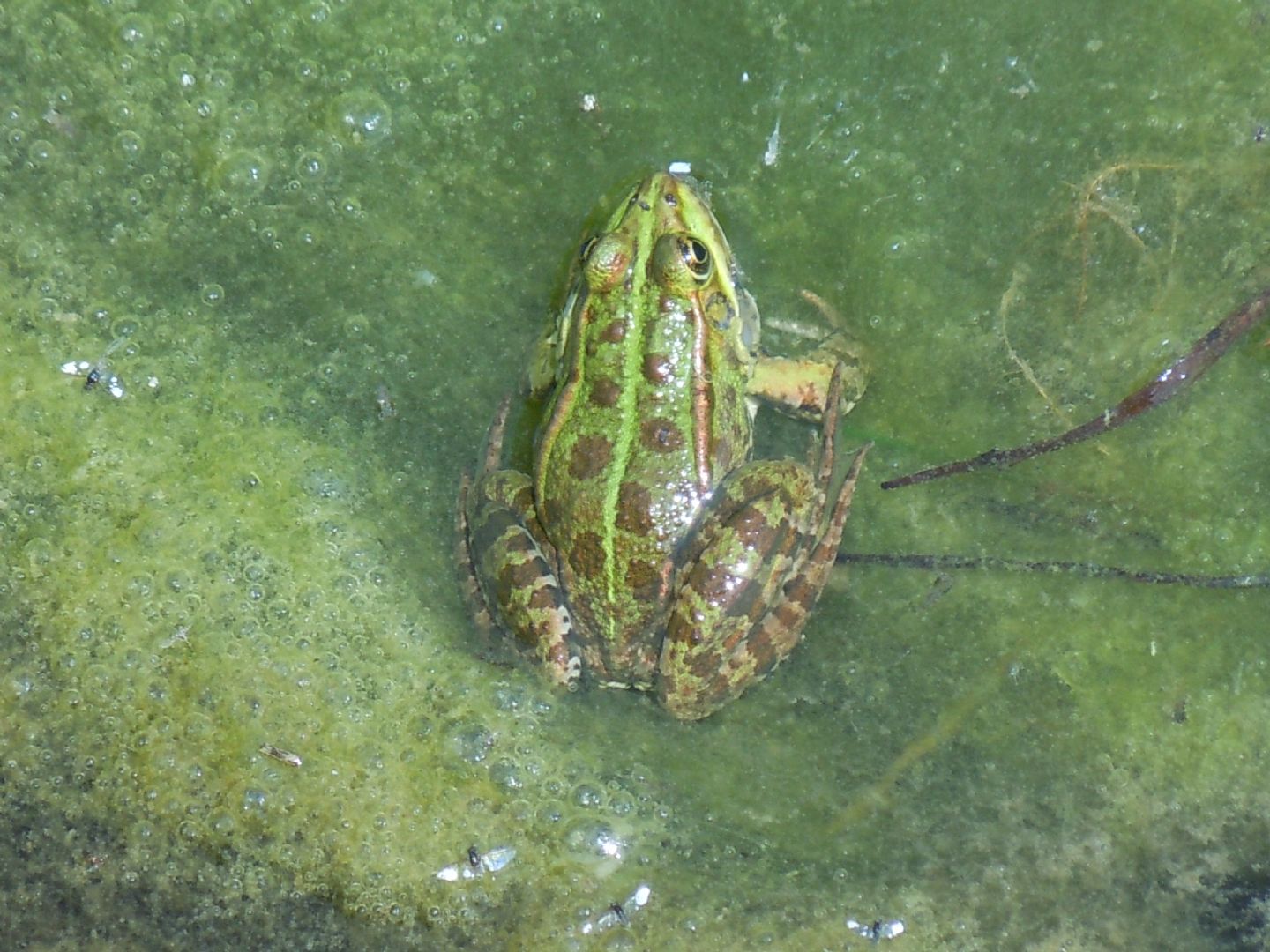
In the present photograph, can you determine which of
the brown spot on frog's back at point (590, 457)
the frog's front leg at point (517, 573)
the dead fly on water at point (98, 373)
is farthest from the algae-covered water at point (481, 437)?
the brown spot on frog's back at point (590, 457)

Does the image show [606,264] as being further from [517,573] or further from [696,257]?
[517,573]

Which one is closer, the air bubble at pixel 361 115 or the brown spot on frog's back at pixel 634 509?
the brown spot on frog's back at pixel 634 509

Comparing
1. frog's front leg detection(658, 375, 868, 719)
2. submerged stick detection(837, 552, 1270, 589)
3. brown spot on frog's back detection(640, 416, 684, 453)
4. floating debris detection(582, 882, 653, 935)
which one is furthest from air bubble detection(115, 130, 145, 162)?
floating debris detection(582, 882, 653, 935)

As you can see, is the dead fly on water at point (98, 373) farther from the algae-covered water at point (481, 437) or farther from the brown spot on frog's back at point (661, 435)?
the brown spot on frog's back at point (661, 435)

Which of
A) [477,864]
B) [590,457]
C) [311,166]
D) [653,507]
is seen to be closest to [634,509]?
[653,507]

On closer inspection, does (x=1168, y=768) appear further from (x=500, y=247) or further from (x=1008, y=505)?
(x=500, y=247)

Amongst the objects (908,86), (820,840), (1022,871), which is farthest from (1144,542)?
(908,86)
